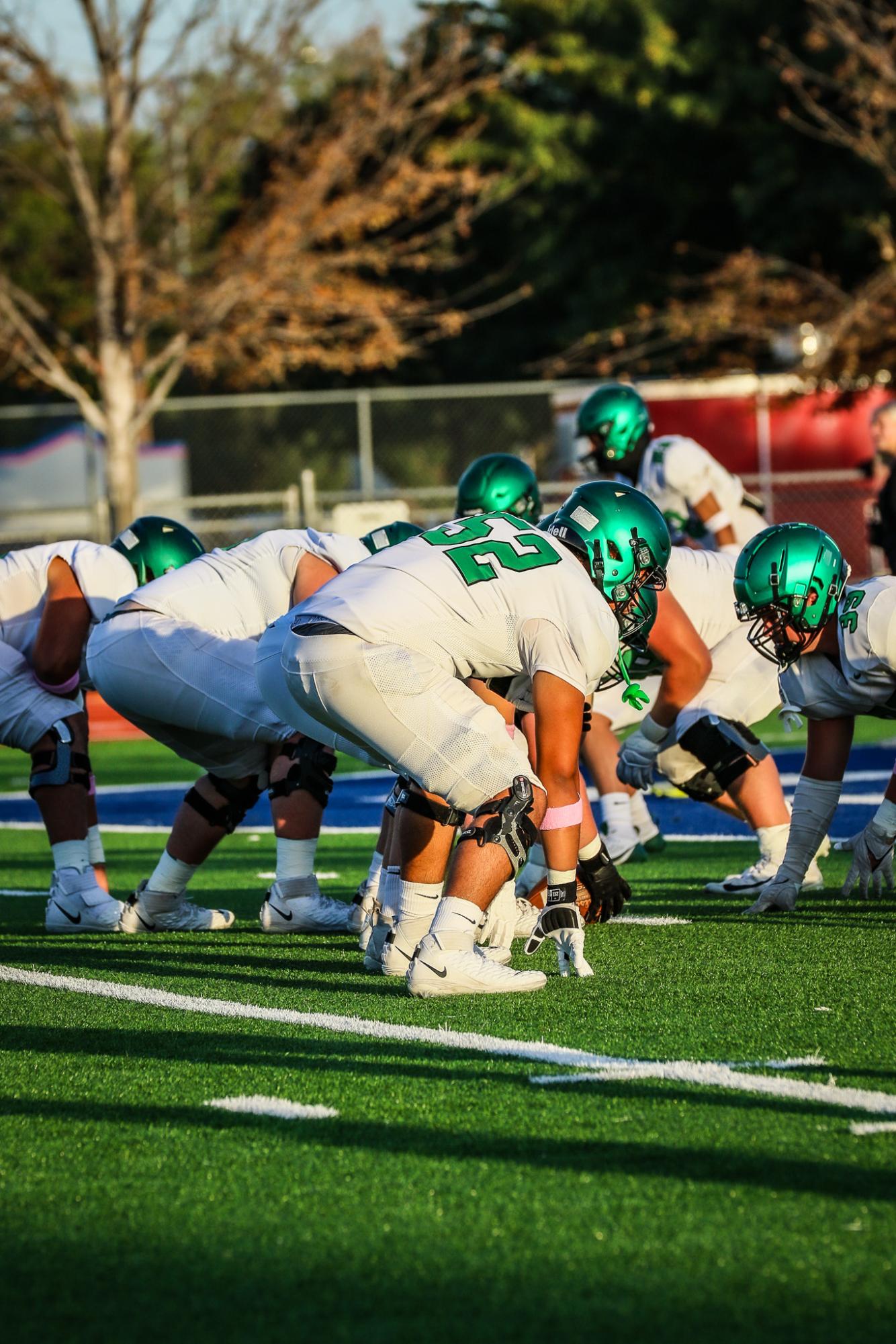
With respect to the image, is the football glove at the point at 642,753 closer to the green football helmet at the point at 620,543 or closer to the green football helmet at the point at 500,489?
the green football helmet at the point at 500,489

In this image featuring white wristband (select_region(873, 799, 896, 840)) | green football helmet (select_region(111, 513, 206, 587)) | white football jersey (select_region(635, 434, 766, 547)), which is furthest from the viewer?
white football jersey (select_region(635, 434, 766, 547))

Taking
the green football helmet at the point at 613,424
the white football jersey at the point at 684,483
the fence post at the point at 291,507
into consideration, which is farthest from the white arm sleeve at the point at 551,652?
the fence post at the point at 291,507

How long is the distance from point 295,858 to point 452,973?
4.78 ft

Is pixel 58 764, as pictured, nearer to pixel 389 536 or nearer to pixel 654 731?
pixel 389 536

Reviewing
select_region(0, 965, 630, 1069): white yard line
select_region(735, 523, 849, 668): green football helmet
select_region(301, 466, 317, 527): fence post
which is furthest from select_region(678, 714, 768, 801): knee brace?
select_region(301, 466, 317, 527): fence post

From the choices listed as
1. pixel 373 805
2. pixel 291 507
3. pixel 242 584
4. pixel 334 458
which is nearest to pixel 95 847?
pixel 242 584

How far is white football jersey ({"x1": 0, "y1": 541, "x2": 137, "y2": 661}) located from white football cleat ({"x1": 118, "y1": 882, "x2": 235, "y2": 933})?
1.05 m

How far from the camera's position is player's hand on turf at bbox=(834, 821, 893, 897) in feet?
18.2

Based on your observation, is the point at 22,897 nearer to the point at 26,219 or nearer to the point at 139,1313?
the point at 139,1313

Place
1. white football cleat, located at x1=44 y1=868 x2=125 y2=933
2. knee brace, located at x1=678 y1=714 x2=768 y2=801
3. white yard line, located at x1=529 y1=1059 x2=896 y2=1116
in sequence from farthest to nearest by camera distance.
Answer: knee brace, located at x1=678 y1=714 x2=768 y2=801 < white football cleat, located at x1=44 y1=868 x2=125 y2=933 < white yard line, located at x1=529 y1=1059 x2=896 y2=1116

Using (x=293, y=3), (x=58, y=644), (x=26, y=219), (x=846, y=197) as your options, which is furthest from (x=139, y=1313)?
(x=26, y=219)

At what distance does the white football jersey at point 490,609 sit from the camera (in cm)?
470

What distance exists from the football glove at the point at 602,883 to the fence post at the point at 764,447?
13.4 meters

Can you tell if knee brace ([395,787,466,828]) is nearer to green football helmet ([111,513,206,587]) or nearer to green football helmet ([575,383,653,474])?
green football helmet ([111,513,206,587])
